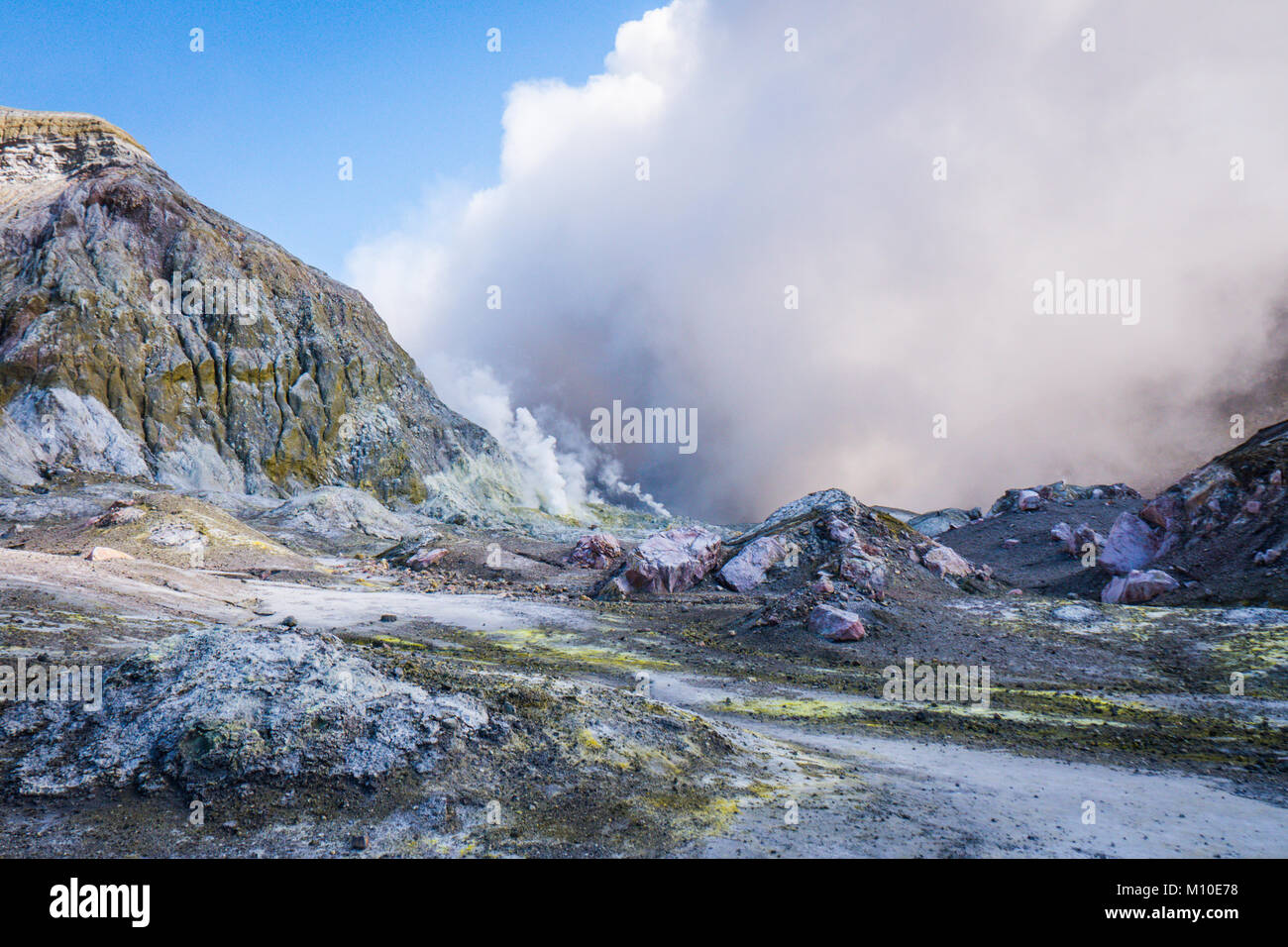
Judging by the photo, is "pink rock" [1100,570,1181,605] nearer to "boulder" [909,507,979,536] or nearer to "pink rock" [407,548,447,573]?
"boulder" [909,507,979,536]

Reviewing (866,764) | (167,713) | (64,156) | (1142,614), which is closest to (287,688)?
(167,713)

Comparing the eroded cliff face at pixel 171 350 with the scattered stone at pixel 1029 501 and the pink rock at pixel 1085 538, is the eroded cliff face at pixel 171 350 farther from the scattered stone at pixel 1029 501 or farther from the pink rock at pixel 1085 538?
the pink rock at pixel 1085 538

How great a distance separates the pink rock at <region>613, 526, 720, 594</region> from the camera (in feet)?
83.5

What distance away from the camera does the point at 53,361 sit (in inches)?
1911

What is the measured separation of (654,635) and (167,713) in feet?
42.3

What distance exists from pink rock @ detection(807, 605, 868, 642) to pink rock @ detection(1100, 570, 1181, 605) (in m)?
9.60

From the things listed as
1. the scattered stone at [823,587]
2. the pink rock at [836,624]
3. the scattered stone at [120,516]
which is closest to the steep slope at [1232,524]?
the scattered stone at [823,587]

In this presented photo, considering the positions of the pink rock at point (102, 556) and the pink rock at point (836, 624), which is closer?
the pink rock at point (836, 624)

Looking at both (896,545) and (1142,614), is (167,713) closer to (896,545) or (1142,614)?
→ (1142,614)

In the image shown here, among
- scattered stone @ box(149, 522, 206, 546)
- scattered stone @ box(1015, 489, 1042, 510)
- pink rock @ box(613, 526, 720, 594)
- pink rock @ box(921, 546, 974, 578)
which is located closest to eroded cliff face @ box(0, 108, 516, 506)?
scattered stone @ box(149, 522, 206, 546)

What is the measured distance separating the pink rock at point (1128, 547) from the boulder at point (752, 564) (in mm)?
11642

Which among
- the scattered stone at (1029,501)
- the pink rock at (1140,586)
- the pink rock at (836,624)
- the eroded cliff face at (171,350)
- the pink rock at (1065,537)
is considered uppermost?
the eroded cliff face at (171,350)

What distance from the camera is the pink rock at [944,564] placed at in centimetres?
2427

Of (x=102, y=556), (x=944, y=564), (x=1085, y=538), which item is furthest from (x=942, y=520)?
(x=102, y=556)
